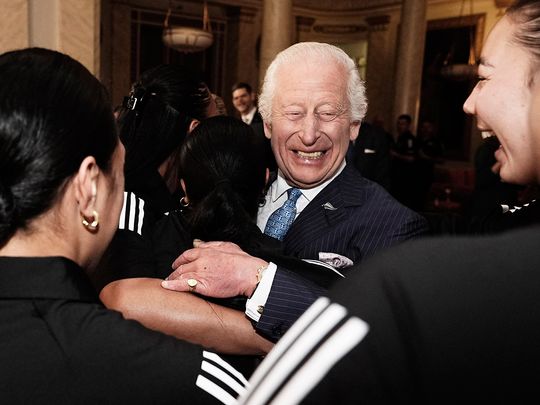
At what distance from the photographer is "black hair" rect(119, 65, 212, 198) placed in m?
1.77

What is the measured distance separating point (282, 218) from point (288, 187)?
0.52 ft

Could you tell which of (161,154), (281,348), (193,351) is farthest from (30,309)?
(161,154)

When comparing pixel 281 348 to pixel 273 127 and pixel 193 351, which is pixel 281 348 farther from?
pixel 273 127

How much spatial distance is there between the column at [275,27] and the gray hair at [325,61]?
6396 mm

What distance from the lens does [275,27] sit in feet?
27.0

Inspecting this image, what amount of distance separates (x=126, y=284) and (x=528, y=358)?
0.95 m

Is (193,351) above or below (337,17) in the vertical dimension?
below

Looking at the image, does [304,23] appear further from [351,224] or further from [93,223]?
[93,223]

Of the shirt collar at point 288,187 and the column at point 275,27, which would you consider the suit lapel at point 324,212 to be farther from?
the column at point 275,27

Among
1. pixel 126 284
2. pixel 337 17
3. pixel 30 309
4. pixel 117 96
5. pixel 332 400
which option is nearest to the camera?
pixel 332 400

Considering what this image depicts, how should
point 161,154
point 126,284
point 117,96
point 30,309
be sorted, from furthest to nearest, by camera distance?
point 117,96 < point 161,154 < point 126,284 < point 30,309

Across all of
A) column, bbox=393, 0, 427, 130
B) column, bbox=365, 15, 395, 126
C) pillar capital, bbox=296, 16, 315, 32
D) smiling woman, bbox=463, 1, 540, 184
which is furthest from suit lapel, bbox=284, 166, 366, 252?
pillar capital, bbox=296, 16, 315, 32

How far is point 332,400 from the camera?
380 mm

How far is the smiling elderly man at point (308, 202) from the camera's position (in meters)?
1.22
